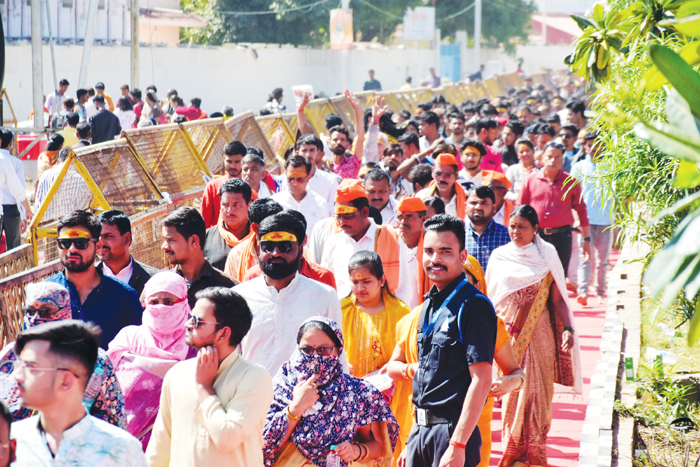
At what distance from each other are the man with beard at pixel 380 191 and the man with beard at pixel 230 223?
152 centimetres

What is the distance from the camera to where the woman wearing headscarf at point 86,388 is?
3.47m

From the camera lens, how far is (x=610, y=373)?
23.4 feet

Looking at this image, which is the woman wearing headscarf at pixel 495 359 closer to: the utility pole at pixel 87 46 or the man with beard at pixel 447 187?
the man with beard at pixel 447 187

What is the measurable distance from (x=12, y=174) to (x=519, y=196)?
18.0 ft

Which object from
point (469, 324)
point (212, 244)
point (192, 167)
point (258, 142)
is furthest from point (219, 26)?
point (469, 324)

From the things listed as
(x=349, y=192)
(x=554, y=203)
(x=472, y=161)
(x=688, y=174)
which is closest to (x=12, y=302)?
(x=349, y=192)

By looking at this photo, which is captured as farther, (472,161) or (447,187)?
(472,161)

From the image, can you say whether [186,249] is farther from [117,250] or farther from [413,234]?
[413,234]

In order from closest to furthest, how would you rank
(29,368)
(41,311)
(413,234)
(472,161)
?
Answer: 1. (29,368)
2. (41,311)
3. (413,234)
4. (472,161)

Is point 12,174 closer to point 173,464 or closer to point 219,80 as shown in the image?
point 173,464

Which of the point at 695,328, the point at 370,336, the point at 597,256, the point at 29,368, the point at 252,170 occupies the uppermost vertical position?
the point at 695,328

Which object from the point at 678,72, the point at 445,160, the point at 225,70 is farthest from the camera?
the point at 225,70

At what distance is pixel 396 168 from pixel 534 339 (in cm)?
440

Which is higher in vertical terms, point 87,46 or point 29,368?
point 87,46
